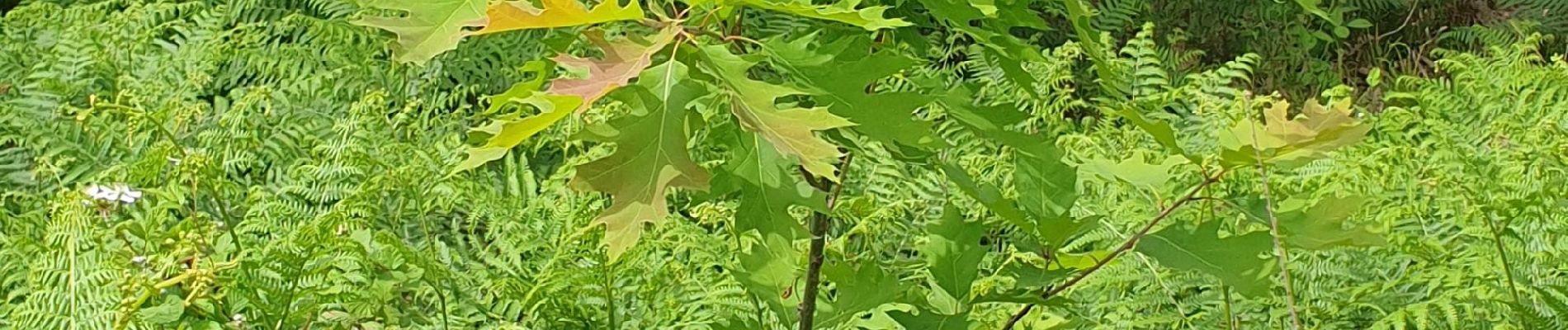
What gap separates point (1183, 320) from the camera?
65.4 inches

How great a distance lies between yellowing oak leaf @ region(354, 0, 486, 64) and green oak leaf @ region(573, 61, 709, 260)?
2.8 inches

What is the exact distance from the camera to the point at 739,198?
77 centimetres

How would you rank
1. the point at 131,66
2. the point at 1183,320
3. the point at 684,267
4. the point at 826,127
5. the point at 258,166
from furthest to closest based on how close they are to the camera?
1. the point at 131,66
2. the point at 258,166
3. the point at 684,267
4. the point at 1183,320
5. the point at 826,127

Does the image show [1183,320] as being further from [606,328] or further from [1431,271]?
[606,328]

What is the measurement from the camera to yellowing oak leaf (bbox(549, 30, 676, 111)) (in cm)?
56

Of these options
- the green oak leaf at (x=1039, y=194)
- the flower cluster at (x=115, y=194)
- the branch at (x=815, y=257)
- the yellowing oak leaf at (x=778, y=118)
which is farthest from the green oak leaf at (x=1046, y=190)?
the flower cluster at (x=115, y=194)

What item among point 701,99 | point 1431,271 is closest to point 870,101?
point 701,99

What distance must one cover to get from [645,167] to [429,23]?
10 cm

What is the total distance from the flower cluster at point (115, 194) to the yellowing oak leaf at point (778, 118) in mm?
1369

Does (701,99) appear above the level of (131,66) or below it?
above

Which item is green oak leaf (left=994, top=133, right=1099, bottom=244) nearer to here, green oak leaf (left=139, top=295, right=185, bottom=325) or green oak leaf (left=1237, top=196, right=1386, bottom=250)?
green oak leaf (left=1237, top=196, right=1386, bottom=250)

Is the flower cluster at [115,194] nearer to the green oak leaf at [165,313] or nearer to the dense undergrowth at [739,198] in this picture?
the dense undergrowth at [739,198]

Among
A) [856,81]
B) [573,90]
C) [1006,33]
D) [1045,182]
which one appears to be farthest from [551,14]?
[1045,182]

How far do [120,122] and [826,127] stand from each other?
6.54 feet
